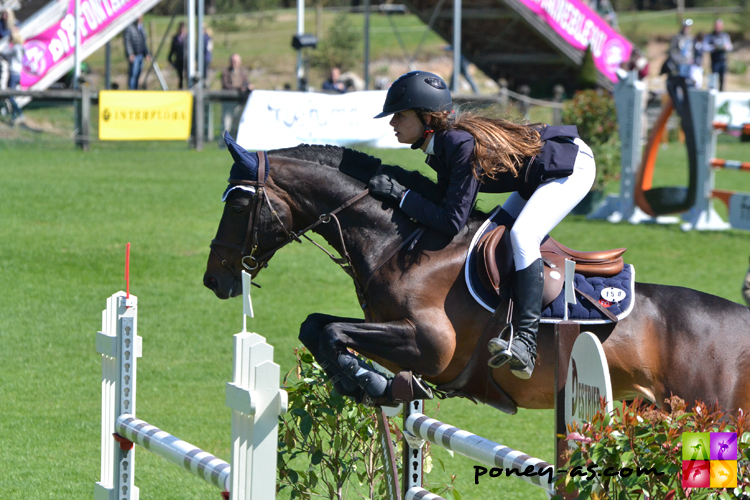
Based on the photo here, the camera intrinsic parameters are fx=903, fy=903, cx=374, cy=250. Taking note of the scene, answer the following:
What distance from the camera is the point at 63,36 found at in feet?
60.2

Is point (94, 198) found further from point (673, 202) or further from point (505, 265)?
point (505, 265)

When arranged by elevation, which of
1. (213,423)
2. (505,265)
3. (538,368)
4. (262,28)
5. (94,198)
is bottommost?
(262,28)

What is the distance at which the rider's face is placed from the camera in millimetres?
3691

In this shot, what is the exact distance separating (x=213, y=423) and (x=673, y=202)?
8.93 meters

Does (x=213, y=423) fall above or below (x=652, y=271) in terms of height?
above

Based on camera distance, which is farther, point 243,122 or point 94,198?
point 243,122

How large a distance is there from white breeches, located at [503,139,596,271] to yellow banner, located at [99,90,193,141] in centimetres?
1191

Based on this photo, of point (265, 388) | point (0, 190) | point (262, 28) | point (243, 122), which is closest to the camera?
point (265, 388)

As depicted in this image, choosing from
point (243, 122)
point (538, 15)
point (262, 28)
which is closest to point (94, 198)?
point (243, 122)

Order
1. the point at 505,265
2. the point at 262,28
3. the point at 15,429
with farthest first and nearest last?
the point at 262,28
the point at 15,429
the point at 505,265

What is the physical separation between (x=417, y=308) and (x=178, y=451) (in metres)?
1.06

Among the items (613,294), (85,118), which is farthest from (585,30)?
(613,294)

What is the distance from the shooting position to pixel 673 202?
500 inches

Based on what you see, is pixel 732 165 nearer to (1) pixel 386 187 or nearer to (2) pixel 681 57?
(1) pixel 386 187
